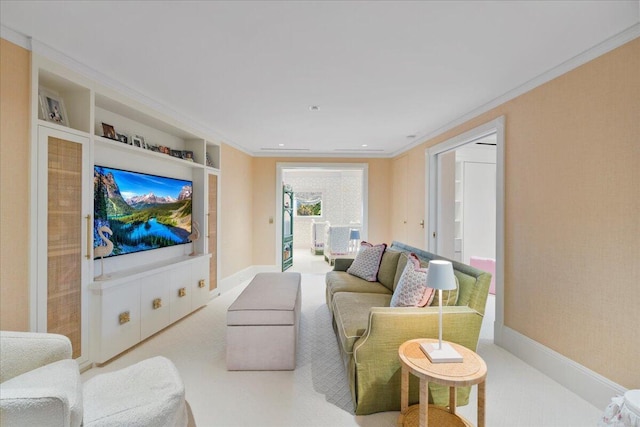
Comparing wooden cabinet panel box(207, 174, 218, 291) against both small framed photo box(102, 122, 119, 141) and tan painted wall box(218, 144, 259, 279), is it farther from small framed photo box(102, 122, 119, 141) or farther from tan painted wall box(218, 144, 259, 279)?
small framed photo box(102, 122, 119, 141)

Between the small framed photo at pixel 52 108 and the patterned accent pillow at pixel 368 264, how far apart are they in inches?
123

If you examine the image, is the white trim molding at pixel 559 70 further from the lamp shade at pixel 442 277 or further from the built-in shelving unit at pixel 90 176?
the built-in shelving unit at pixel 90 176

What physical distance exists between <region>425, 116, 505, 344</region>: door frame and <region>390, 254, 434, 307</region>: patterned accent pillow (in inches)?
46.2

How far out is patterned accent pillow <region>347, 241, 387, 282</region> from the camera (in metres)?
3.35

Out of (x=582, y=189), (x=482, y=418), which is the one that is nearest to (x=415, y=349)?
(x=482, y=418)

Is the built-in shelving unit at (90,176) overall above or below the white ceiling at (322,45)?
below

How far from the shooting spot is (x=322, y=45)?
1.96 m

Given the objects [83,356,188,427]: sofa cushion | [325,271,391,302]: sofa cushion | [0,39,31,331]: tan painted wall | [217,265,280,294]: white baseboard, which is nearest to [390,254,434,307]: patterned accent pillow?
[325,271,391,302]: sofa cushion

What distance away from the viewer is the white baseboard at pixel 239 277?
461 cm

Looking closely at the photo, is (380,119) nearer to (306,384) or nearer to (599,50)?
(599,50)

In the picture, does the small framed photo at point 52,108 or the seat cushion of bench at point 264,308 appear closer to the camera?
the small framed photo at point 52,108

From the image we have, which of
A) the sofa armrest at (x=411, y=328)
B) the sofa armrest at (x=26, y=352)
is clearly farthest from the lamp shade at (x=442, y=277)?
the sofa armrest at (x=26, y=352)

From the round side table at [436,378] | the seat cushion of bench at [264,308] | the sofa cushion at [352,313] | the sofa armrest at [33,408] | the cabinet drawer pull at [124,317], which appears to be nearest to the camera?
the sofa armrest at [33,408]

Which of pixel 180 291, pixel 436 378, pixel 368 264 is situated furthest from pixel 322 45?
pixel 180 291
